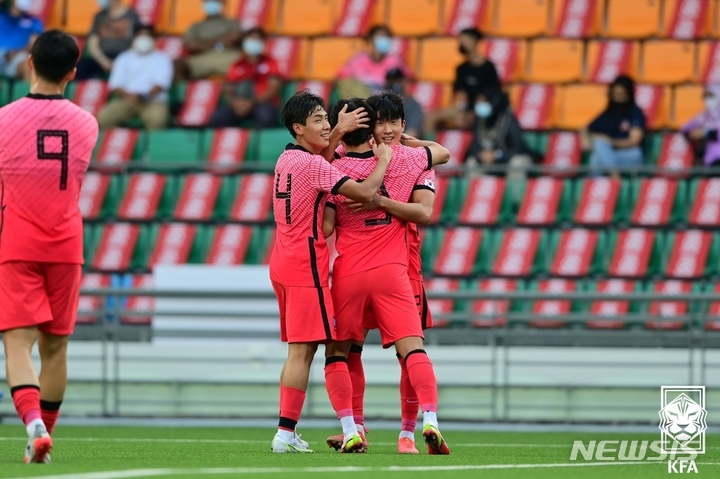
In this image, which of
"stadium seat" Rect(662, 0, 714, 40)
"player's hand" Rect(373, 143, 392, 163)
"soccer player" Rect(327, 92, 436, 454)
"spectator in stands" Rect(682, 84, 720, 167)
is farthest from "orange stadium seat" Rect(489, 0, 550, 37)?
"player's hand" Rect(373, 143, 392, 163)

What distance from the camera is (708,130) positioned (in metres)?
15.1

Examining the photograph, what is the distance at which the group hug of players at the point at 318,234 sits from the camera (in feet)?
22.1

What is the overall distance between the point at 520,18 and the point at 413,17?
50.7 inches

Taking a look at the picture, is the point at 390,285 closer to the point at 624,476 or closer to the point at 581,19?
the point at 624,476

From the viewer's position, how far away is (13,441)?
9352mm

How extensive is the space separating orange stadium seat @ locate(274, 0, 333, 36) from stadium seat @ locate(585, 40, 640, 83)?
320 centimetres

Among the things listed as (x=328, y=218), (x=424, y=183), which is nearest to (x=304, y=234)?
(x=328, y=218)

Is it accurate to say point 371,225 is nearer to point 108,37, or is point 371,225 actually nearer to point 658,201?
point 658,201

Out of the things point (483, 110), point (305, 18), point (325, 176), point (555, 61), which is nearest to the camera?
point (325, 176)

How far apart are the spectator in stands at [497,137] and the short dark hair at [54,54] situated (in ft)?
28.7

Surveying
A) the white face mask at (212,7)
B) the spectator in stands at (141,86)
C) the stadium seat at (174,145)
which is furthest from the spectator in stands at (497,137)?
the spectator in stands at (141,86)

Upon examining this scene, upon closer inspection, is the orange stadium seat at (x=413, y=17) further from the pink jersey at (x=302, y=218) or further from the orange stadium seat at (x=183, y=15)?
the pink jersey at (x=302, y=218)

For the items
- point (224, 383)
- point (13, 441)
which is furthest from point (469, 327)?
point (13, 441)

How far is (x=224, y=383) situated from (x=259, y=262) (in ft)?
6.87
